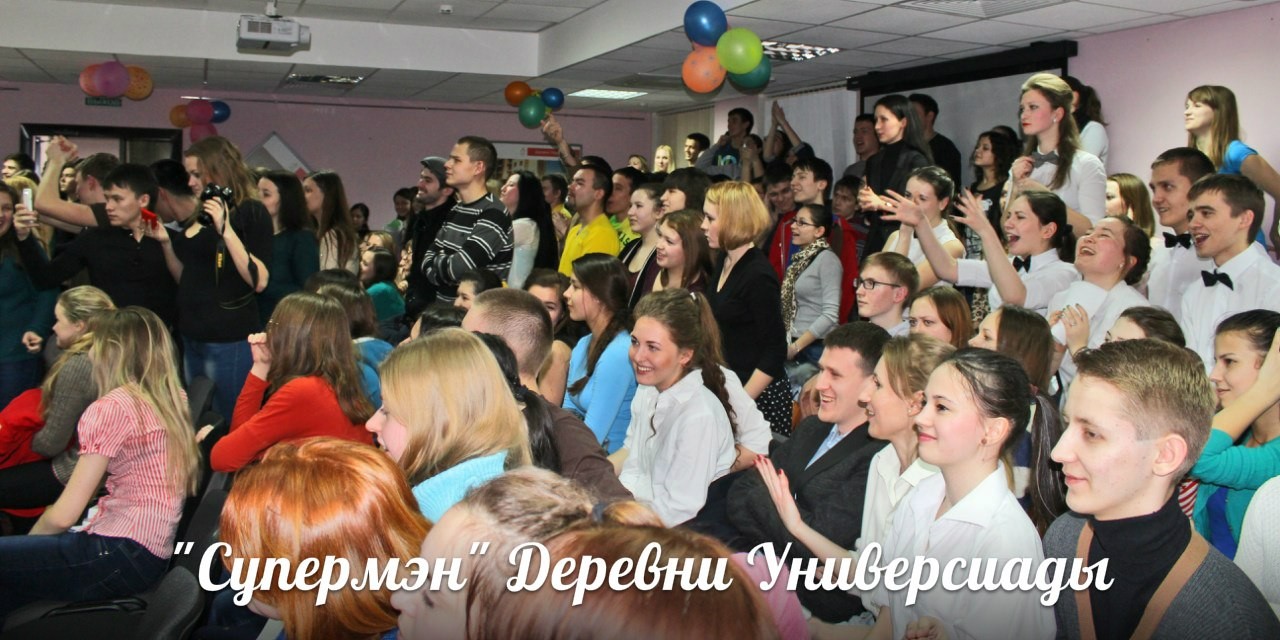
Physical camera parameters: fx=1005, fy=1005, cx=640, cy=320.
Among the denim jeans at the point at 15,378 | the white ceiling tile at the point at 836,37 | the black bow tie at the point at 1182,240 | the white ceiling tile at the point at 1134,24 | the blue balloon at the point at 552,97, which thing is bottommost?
the denim jeans at the point at 15,378

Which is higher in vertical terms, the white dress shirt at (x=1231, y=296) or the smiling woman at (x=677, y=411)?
the white dress shirt at (x=1231, y=296)

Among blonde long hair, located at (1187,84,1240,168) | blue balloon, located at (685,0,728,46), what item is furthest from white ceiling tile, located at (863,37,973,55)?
blonde long hair, located at (1187,84,1240,168)

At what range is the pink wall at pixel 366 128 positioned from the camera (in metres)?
11.2

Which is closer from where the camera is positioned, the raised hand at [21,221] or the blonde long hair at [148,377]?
the blonde long hair at [148,377]

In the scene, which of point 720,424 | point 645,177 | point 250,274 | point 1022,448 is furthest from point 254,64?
point 1022,448

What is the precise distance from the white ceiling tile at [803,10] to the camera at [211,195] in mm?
3175

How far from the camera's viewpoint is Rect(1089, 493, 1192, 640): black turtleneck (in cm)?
164

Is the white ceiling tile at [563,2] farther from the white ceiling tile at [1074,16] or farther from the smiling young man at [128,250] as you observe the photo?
the smiling young man at [128,250]

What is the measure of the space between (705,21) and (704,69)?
437mm

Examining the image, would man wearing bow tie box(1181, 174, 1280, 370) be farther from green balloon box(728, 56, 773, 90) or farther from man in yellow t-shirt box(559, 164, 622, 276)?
green balloon box(728, 56, 773, 90)

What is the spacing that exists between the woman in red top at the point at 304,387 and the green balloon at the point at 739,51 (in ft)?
12.0

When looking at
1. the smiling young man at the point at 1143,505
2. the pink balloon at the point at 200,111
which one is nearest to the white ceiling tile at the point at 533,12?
the pink balloon at the point at 200,111

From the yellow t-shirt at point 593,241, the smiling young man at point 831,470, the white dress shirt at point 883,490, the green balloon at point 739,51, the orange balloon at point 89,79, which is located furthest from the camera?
the orange balloon at point 89,79

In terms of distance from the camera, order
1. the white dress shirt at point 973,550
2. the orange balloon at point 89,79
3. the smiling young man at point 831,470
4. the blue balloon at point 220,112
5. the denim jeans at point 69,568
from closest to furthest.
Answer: the white dress shirt at point 973,550
the smiling young man at point 831,470
the denim jeans at point 69,568
the orange balloon at point 89,79
the blue balloon at point 220,112
